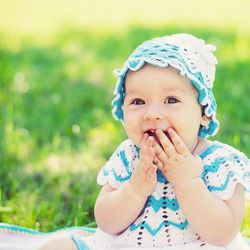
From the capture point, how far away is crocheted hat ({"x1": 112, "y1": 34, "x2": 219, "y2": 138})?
2645 millimetres

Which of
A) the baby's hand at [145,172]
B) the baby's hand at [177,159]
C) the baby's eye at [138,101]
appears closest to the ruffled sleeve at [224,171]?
the baby's hand at [177,159]

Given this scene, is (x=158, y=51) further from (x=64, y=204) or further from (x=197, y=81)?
(x=64, y=204)

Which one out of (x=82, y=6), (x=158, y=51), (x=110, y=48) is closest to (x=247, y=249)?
(x=158, y=51)

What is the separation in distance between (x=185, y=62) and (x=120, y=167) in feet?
1.66

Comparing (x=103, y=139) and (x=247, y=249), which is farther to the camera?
(x=103, y=139)

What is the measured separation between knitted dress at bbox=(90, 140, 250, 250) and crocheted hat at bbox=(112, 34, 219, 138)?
0.55 ft

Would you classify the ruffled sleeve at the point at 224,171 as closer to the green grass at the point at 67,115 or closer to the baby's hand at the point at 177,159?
the baby's hand at the point at 177,159

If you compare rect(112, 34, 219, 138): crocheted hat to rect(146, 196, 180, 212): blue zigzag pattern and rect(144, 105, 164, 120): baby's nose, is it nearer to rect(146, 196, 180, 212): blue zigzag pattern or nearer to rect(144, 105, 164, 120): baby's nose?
rect(144, 105, 164, 120): baby's nose

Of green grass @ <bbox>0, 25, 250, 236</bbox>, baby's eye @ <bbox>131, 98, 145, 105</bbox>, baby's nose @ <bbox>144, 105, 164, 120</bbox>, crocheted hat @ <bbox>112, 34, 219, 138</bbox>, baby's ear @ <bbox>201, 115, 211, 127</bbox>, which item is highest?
crocheted hat @ <bbox>112, 34, 219, 138</bbox>

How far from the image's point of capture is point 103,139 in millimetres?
4492

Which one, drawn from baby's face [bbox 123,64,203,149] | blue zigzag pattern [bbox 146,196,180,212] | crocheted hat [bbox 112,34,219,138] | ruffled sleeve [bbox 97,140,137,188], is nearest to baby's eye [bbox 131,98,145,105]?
baby's face [bbox 123,64,203,149]

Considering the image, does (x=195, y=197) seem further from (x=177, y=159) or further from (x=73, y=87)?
(x=73, y=87)

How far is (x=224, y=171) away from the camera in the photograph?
8.70 ft

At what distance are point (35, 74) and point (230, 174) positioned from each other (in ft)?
11.4
